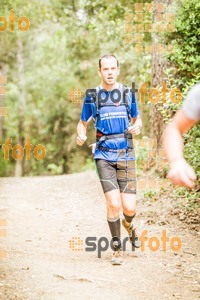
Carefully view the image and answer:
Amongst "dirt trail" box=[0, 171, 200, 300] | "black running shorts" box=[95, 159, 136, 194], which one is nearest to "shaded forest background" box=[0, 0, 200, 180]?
"dirt trail" box=[0, 171, 200, 300]

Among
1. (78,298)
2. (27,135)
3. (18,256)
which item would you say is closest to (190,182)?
(78,298)

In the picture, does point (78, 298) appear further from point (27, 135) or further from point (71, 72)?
point (27, 135)

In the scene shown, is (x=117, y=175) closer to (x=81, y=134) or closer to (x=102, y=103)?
(x=81, y=134)

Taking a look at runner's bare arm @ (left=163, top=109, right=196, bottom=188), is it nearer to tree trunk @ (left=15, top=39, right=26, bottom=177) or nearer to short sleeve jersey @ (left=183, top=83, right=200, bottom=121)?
short sleeve jersey @ (left=183, top=83, right=200, bottom=121)

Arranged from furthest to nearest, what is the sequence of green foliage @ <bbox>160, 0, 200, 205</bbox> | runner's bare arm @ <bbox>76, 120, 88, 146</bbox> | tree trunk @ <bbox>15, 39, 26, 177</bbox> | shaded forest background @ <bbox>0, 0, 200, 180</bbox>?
tree trunk @ <bbox>15, 39, 26, 177</bbox>
shaded forest background @ <bbox>0, 0, 200, 180</bbox>
green foliage @ <bbox>160, 0, 200, 205</bbox>
runner's bare arm @ <bbox>76, 120, 88, 146</bbox>

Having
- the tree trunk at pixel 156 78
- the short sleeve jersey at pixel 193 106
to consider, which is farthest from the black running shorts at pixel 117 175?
the tree trunk at pixel 156 78

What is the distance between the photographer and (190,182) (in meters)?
2.44

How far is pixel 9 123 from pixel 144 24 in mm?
30077

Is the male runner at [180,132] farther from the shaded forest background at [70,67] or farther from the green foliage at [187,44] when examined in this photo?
the green foliage at [187,44]

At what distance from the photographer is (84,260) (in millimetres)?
6805

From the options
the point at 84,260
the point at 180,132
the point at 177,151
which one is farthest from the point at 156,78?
the point at 177,151

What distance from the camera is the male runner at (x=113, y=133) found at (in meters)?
6.47

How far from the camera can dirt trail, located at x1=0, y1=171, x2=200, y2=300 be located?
5.47 m

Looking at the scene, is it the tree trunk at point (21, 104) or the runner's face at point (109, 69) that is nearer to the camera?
the runner's face at point (109, 69)
